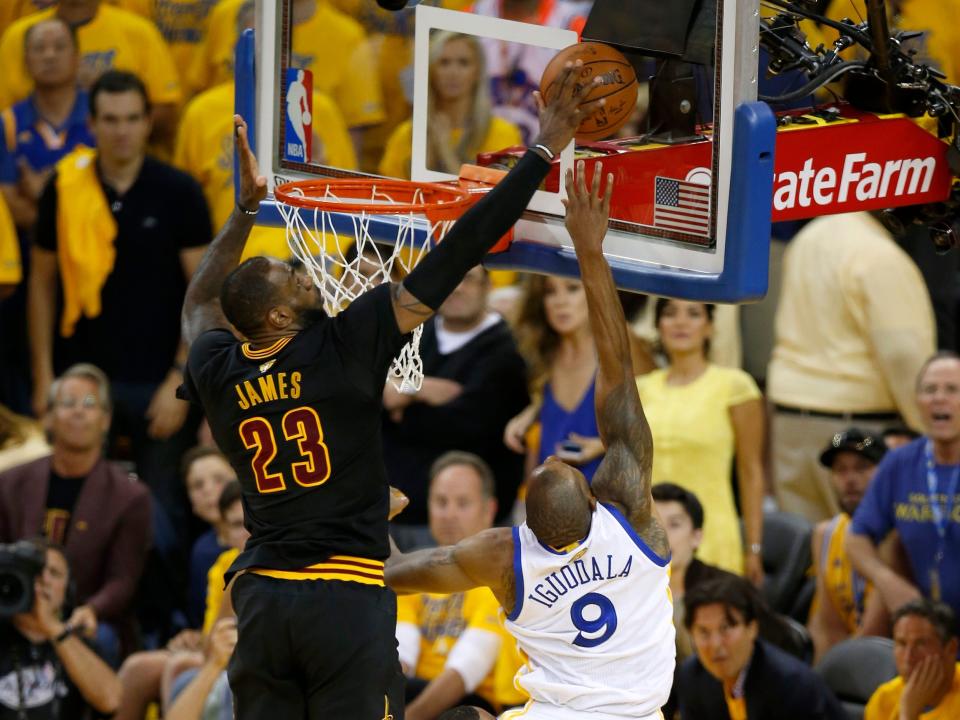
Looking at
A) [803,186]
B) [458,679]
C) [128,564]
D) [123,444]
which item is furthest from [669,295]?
[123,444]

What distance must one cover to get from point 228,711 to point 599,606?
258 centimetres

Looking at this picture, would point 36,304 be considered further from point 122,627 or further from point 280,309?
point 280,309

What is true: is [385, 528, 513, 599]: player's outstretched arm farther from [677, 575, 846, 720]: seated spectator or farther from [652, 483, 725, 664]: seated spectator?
[652, 483, 725, 664]: seated spectator

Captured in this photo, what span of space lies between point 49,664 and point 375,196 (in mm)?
3016

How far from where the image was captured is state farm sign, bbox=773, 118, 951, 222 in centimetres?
602

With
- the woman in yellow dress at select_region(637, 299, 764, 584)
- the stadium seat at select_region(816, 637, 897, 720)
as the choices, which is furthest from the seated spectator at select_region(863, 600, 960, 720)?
the woman in yellow dress at select_region(637, 299, 764, 584)

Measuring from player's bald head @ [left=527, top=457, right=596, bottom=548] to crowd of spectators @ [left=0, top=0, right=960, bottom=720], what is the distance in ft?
5.97

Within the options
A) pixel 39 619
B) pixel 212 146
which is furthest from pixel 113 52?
pixel 39 619

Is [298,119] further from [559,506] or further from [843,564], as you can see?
[843,564]

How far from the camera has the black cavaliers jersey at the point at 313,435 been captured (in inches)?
210

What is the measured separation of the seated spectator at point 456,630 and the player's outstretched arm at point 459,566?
1.68 metres

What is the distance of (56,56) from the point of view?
10.3 m

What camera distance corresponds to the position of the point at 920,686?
6.95m

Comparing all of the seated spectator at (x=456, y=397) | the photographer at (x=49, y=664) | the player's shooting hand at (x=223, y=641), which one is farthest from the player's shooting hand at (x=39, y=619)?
the seated spectator at (x=456, y=397)
